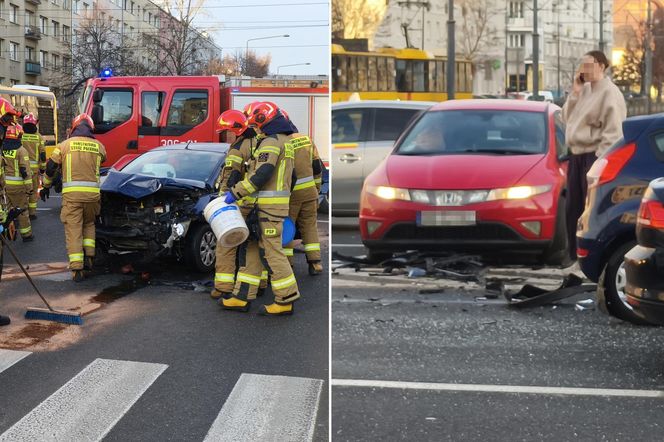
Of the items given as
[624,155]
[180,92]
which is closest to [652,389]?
[624,155]

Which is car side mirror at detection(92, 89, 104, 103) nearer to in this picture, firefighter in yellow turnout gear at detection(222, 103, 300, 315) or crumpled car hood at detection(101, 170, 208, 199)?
crumpled car hood at detection(101, 170, 208, 199)

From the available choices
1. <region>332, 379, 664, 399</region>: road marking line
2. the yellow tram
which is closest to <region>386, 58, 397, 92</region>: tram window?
the yellow tram

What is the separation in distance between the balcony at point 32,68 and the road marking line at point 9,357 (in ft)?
37.4

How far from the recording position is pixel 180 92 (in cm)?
1023

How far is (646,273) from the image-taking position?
2227 millimetres

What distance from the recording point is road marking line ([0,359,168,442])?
9.47 feet

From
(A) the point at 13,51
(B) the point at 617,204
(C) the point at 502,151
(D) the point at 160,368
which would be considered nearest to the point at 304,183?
(D) the point at 160,368

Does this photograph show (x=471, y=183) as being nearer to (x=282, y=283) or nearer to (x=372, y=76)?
(x=372, y=76)

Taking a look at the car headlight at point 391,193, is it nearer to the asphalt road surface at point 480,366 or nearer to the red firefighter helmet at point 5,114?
the asphalt road surface at point 480,366

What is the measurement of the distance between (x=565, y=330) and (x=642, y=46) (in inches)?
45.6

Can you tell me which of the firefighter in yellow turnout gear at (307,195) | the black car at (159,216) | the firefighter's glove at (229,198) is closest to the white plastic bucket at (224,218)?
the firefighter's glove at (229,198)

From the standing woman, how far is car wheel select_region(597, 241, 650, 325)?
1.32 ft

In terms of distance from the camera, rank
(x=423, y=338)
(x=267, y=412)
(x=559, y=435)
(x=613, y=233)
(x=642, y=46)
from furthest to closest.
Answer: (x=267, y=412)
(x=423, y=338)
(x=613, y=233)
(x=559, y=435)
(x=642, y=46)

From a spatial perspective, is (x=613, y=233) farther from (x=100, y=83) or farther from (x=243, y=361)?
(x=100, y=83)
